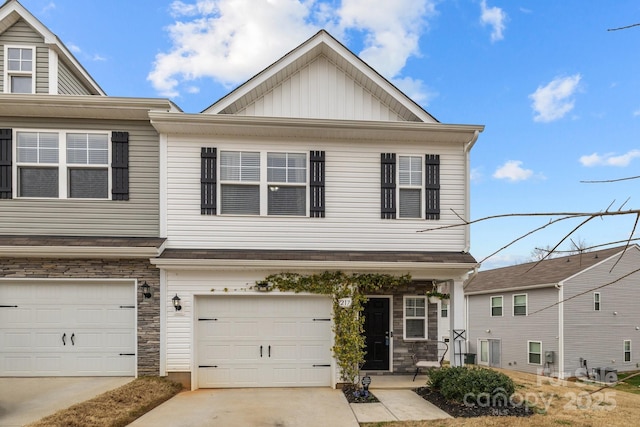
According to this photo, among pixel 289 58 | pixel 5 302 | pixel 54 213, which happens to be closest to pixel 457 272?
pixel 289 58

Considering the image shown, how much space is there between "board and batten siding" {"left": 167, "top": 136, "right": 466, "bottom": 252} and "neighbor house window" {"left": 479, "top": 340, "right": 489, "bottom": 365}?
600 inches

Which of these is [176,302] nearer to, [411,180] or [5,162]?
[5,162]

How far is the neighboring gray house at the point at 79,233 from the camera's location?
802 centimetres

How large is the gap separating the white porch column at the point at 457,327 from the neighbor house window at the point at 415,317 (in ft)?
5.12

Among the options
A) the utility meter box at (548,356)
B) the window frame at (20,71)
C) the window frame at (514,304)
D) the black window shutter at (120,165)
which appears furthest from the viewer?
the window frame at (514,304)

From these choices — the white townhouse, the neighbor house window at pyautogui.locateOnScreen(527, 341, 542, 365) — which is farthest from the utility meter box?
the white townhouse

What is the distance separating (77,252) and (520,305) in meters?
19.3

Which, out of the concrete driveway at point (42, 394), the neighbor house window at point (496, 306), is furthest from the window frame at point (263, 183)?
the neighbor house window at point (496, 306)

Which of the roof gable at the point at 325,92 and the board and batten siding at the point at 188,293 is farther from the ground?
the roof gable at the point at 325,92

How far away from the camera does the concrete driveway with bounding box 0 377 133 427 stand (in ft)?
19.7

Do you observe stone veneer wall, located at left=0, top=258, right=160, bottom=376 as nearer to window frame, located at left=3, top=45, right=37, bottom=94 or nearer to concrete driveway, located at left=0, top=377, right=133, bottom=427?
concrete driveway, located at left=0, top=377, right=133, bottom=427

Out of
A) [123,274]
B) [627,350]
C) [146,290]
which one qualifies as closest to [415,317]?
[146,290]

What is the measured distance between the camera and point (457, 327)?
8.16 m

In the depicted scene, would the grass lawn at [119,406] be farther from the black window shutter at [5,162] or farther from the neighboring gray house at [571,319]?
the neighboring gray house at [571,319]
